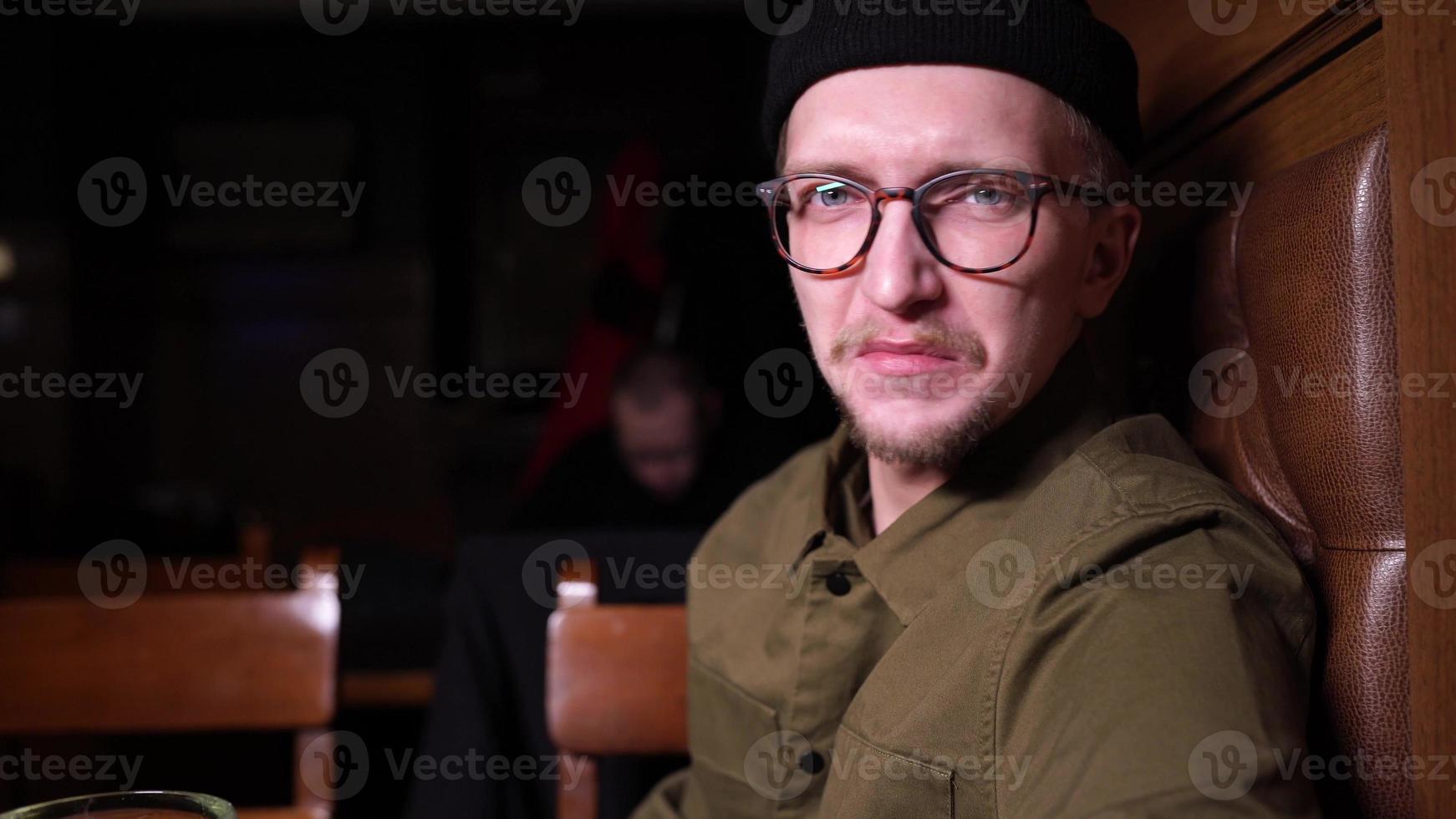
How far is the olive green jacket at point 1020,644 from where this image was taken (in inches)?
22.7

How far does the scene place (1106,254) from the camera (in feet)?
3.04

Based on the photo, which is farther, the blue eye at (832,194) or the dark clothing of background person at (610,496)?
the dark clothing of background person at (610,496)

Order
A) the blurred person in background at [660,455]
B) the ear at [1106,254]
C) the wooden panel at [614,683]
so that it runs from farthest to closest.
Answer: the blurred person in background at [660,455] → the wooden panel at [614,683] → the ear at [1106,254]

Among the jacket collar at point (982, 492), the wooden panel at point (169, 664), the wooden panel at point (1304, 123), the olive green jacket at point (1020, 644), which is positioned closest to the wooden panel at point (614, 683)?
the olive green jacket at point (1020, 644)

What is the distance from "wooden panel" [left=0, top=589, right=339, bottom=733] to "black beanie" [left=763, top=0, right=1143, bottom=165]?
0.82 meters

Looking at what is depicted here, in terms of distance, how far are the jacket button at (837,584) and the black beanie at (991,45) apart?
41 centimetres

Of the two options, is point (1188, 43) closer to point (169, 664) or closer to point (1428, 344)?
point (1428, 344)

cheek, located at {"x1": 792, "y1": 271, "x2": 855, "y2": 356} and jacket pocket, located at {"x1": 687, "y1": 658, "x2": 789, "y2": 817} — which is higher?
cheek, located at {"x1": 792, "y1": 271, "x2": 855, "y2": 356}

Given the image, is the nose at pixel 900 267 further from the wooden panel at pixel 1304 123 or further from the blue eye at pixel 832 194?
the wooden panel at pixel 1304 123

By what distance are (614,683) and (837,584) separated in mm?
408

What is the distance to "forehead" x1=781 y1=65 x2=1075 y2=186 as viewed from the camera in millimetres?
817

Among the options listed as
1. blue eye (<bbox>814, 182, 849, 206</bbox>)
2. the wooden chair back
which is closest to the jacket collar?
blue eye (<bbox>814, 182, 849, 206</bbox>)

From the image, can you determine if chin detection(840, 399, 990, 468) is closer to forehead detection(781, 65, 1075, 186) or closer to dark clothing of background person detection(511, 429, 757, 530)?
forehead detection(781, 65, 1075, 186)

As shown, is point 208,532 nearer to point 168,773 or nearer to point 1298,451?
point 168,773
